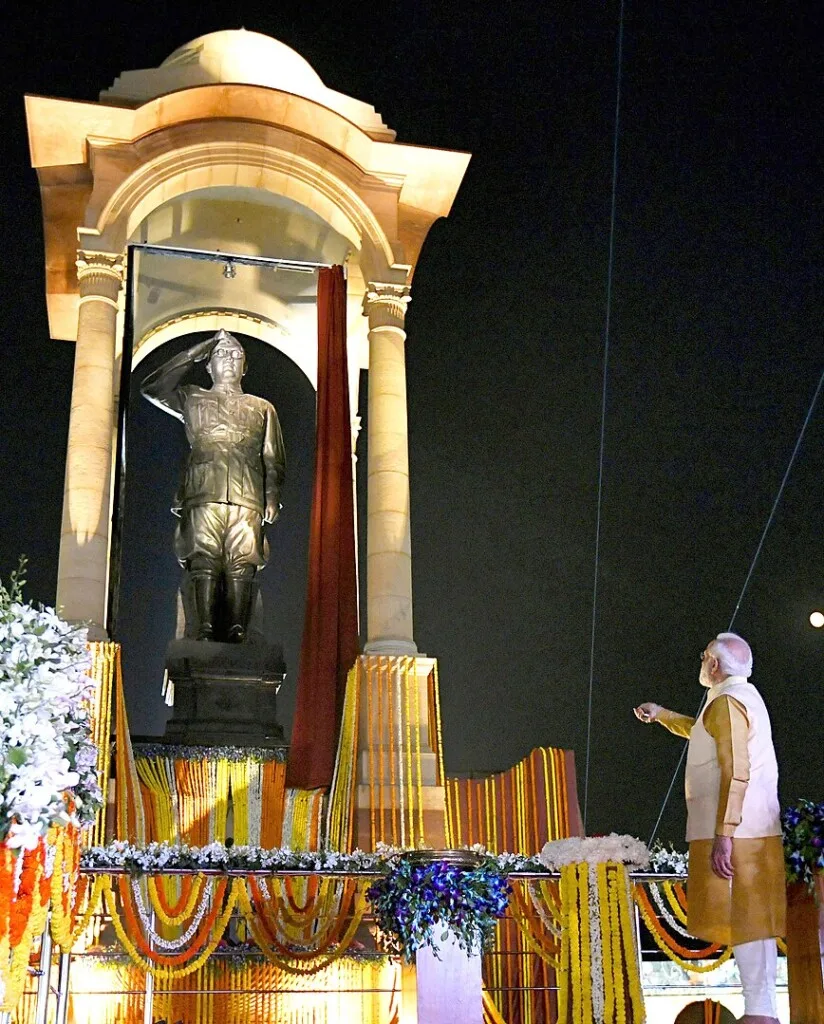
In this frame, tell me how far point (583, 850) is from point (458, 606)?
12645mm

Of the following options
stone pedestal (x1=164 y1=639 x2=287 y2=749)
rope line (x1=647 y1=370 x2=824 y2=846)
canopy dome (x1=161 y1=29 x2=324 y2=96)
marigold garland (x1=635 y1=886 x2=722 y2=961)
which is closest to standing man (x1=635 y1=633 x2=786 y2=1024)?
marigold garland (x1=635 y1=886 x2=722 y2=961)

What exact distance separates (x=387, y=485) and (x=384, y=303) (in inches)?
87.0

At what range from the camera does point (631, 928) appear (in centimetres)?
848

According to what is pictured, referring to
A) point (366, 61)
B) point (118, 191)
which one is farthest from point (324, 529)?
point (366, 61)

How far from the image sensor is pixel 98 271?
44.7 ft

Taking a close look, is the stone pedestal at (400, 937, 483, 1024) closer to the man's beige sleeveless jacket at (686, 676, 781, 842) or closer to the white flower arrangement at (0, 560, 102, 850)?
the man's beige sleeveless jacket at (686, 676, 781, 842)

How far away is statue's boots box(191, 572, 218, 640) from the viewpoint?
14.0 m

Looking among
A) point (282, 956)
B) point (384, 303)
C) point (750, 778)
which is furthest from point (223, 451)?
point (750, 778)

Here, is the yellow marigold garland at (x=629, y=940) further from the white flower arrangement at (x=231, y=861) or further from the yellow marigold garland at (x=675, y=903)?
the white flower arrangement at (x=231, y=861)

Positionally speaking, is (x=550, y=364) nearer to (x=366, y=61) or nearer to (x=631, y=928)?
(x=366, y=61)

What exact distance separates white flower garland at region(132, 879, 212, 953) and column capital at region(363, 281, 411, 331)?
23.7 feet

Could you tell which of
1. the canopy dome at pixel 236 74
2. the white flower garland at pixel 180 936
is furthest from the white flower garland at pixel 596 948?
the canopy dome at pixel 236 74

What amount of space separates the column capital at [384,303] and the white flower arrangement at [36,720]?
8.45 meters

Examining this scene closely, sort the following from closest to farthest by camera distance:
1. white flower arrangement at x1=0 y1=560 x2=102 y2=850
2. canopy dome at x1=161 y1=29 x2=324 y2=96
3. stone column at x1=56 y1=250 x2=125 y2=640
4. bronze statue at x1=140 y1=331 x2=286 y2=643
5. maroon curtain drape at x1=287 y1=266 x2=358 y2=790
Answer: white flower arrangement at x1=0 y1=560 x2=102 y2=850
stone column at x1=56 y1=250 x2=125 y2=640
maroon curtain drape at x1=287 y1=266 x2=358 y2=790
bronze statue at x1=140 y1=331 x2=286 y2=643
canopy dome at x1=161 y1=29 x2=324 y2=96
